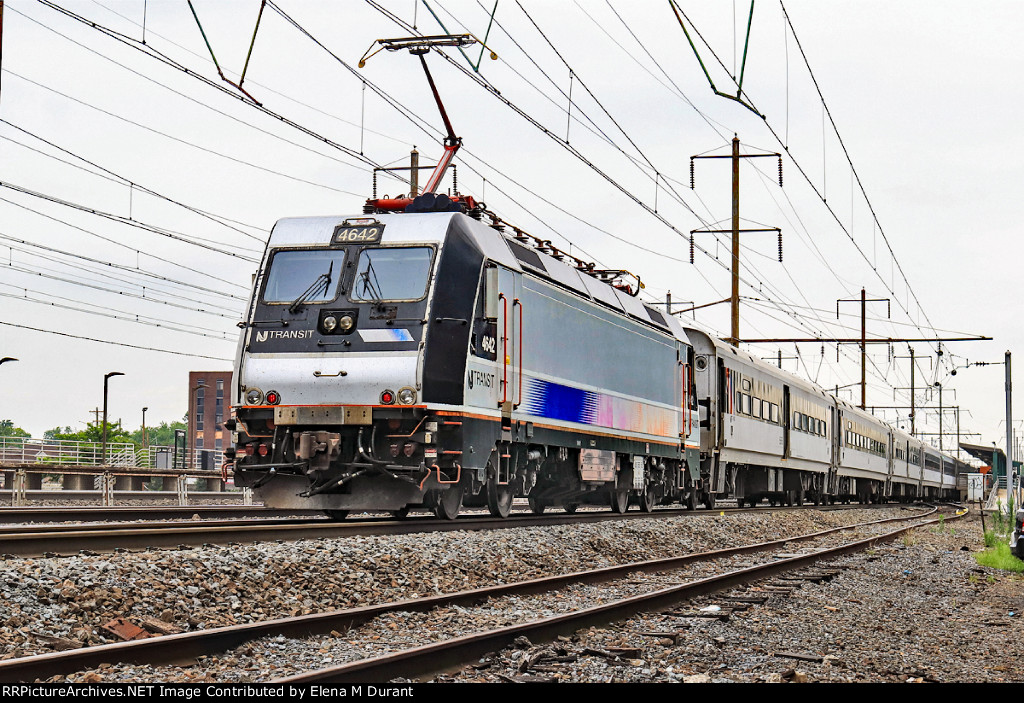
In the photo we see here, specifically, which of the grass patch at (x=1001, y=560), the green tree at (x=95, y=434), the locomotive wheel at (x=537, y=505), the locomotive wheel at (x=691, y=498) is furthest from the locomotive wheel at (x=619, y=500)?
the green tree at (x=95, y=434)

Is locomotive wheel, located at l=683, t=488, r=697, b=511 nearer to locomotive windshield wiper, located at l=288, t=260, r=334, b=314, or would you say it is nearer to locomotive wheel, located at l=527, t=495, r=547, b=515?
locomotive wheel, located at l=527, t=495, r=547, b=515

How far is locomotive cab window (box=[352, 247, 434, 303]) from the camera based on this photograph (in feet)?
45.9

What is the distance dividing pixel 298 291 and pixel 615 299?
7328 millimetres

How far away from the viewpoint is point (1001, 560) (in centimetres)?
1672

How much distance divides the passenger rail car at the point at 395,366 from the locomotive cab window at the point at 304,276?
16 millimetres

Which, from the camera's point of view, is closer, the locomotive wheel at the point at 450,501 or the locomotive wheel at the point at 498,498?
the locomotive wheel at the point at 450,501

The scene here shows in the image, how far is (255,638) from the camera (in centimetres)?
741

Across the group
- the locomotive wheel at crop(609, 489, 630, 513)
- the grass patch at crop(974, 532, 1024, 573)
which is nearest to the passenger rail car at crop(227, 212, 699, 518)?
the locomotive wheel at crop(609, 489, 630, 513)

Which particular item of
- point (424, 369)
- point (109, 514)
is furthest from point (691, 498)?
point (424, 369)

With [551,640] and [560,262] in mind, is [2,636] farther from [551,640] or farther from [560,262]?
[560,262]

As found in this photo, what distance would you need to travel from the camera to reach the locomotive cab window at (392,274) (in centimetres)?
1400

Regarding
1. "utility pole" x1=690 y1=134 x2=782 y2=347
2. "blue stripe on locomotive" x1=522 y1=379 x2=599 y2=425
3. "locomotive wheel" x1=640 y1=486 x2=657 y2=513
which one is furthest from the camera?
"utility pole" x1=690 y1=134 x2=782 y2=347

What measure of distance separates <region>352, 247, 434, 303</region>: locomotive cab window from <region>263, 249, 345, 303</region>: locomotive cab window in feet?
1.05

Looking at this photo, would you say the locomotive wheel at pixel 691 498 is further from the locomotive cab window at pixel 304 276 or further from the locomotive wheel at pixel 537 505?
the locomotive cab window at pixel 304 276
